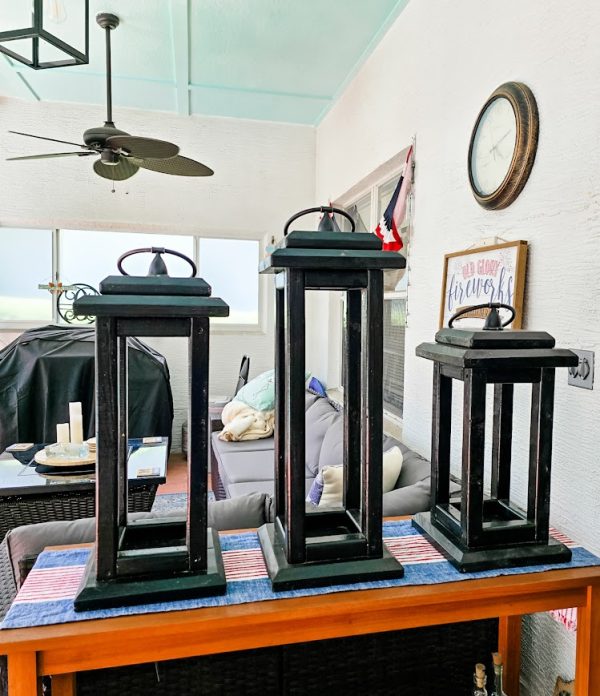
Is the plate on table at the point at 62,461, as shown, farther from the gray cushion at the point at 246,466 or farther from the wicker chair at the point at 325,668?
the wicker chair at the point at 325,668

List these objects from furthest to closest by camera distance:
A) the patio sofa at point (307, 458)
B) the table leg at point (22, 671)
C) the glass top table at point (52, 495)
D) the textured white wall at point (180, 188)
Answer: the textured white wall at point (180, 188) → the glass top table at point (52, 495) → the patio sofa at point (307, 458) → the table leg at point (22, 671)

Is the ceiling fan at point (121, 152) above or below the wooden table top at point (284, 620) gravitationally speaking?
above

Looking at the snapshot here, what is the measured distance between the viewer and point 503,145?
5.84 ft

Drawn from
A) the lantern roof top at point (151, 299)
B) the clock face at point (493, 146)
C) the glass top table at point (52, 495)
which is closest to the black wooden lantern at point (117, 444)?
the lantern roof top at point (151, 299)

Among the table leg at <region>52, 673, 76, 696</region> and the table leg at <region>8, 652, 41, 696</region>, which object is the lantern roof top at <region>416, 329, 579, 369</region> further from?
the table leg at <region>52, 673, 76, 696</region>

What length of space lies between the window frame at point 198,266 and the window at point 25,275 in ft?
0.13

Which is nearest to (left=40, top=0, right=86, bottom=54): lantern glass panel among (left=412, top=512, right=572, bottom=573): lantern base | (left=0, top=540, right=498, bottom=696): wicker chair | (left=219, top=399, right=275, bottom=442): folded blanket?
(left=219, top=399, right=275, bottom=442): folded blanket

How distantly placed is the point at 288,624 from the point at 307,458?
2.20 meters

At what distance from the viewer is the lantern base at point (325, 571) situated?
98 cm

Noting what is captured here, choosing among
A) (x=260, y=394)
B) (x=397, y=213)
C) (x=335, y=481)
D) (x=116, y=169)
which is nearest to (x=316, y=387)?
(x=260, y=394)

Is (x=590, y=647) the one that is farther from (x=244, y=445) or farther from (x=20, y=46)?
(x=20, y=46)

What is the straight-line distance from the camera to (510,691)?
140 cm

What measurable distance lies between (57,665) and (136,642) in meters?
0.13

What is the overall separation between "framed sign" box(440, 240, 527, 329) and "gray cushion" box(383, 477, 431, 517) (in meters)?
0.62
